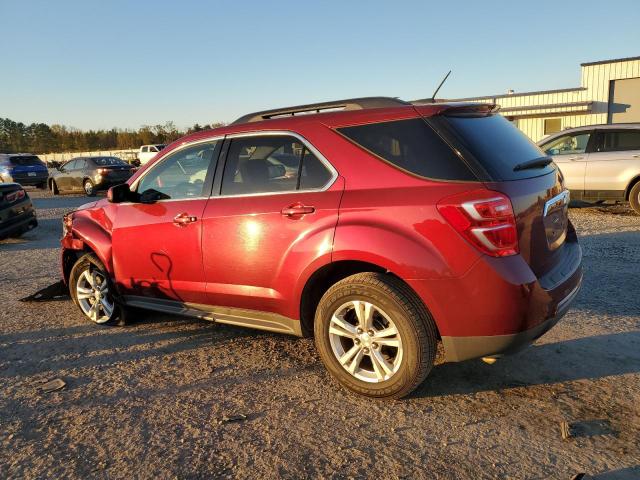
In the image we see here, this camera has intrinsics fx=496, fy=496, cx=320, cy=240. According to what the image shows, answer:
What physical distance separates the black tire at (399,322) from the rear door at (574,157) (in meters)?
8.19

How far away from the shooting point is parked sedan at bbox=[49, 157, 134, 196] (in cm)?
1869

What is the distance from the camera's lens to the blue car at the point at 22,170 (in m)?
21.9

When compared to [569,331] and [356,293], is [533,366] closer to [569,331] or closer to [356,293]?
[569,331]

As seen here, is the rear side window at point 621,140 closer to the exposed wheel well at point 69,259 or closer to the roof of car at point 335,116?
the roof of car at point 335,116

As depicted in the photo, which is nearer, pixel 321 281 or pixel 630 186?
pixel 321 281

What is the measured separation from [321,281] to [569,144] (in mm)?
8937

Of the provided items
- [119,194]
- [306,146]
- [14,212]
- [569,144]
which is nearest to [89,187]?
[14,212]

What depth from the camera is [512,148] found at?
3.17 m

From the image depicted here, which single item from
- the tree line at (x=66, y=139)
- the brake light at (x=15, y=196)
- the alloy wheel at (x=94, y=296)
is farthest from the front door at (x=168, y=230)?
the tree line at (x=66, y=139)

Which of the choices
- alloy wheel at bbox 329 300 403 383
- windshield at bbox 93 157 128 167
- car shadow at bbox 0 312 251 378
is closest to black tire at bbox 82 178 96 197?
windshield at bbox 93 157 128 167

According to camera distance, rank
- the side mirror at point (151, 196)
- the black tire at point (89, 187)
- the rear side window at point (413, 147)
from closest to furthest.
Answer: the rear side window at point (413, 147) → the side mirror at point (151, 196) → the black tire at point (89, 187)

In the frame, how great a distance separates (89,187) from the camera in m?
19.0

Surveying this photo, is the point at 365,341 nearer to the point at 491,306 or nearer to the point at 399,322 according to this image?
the point at 399,322

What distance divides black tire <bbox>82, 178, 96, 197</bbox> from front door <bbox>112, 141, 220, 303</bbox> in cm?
1596
